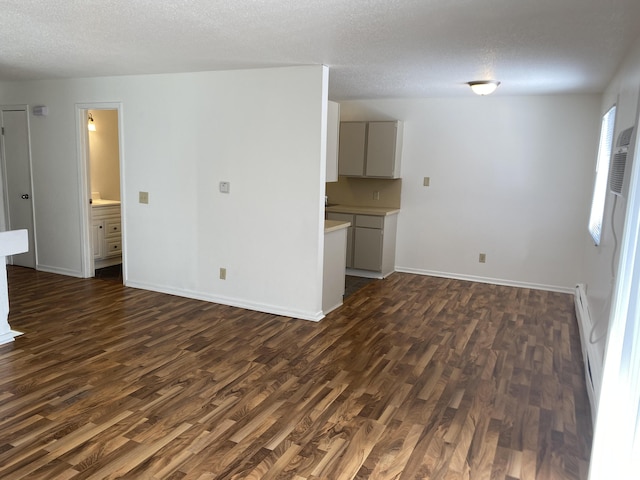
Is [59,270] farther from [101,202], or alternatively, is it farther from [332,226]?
[332,226]

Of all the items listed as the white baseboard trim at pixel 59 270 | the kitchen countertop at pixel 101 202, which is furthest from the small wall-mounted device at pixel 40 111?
the white baseboard trim at pixel 59 270

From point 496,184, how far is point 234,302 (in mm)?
3396

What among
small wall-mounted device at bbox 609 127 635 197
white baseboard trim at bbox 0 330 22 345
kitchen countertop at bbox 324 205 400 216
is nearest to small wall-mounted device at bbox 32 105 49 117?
white baseboard trim at bbox 0 330 22 345

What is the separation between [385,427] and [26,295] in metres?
4.06

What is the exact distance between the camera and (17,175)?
604 centimetres

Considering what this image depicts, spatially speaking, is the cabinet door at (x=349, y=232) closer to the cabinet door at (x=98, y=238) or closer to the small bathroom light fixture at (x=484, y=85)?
the small bathroom light fixture at (x=484, y=85)

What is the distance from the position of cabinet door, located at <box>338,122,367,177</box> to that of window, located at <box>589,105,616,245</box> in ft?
8.79

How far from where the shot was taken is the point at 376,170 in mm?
6273

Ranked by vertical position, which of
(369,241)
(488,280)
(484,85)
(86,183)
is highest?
(484,85)

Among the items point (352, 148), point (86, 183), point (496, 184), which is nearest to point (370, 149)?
point (352, 148)

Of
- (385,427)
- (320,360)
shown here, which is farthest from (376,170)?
(385,427)

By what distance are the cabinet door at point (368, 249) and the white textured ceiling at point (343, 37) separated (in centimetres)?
200

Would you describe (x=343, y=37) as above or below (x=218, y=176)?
above

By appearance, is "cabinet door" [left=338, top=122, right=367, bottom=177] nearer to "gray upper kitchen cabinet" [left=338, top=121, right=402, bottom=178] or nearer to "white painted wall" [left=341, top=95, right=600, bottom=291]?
"gray upper kitchen cabinet" [left=338, top=121, right=402, bottom=178]
